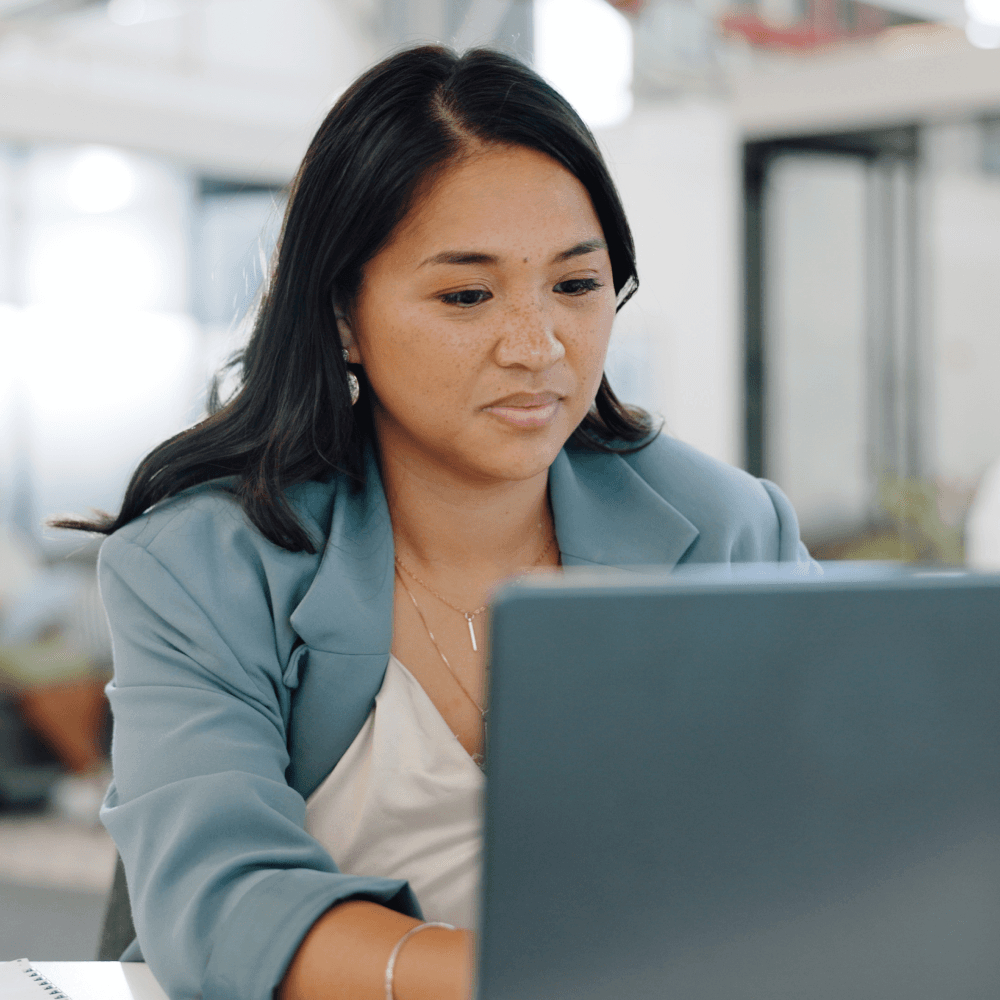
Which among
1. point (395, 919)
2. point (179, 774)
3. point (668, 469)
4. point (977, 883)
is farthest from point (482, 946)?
point (668, 469)

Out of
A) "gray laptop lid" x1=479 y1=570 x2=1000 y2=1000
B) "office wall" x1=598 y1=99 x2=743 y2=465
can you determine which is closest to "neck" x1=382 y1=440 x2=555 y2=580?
"gray laptop lid" x1=479 y1=570 x2=1000 y2=1000

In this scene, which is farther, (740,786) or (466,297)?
(466,297)

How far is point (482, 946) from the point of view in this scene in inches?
20.1

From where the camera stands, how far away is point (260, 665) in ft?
3.64

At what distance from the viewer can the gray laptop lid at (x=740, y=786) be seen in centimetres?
50

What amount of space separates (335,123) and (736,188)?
15.1ft

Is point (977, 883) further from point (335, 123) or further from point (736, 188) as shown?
point (736, 188)

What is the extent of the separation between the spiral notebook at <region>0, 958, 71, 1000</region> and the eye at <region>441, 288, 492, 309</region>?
0.64m

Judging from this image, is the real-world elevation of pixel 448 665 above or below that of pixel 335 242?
below

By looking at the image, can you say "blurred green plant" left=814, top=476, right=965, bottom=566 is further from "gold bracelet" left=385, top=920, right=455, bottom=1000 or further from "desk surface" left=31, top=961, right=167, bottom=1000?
"gold bracelet" left=385, top=920, right=455, bottom=1000

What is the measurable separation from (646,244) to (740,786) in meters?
5.26

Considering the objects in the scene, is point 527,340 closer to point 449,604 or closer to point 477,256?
point 477,256

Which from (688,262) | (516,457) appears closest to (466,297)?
(516,457)

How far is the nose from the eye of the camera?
1082 mm
